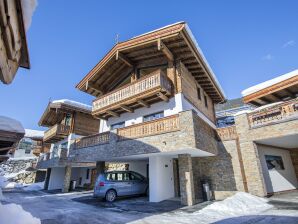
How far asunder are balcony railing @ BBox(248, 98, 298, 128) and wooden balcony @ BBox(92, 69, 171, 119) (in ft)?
19.5

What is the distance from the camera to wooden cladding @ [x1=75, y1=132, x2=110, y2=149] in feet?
48.0

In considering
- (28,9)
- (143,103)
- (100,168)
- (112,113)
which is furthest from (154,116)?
(28,9)

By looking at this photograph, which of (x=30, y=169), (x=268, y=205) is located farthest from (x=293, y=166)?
(x=30, y=169)

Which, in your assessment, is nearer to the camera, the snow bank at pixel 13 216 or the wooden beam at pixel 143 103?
the snow bank at pixel 13 216

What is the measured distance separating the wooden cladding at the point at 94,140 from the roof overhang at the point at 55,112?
8.02 metres

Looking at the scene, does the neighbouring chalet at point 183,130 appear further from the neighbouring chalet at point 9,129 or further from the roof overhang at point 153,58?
the neighbouring chalet at point 9,129

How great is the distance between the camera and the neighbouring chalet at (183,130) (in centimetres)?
1121

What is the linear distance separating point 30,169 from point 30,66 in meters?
37.5

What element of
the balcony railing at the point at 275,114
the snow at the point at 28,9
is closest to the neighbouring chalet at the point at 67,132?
the balcony railing at the point at 275,114

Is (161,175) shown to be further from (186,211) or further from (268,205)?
(268,205)

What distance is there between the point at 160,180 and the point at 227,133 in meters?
5.78

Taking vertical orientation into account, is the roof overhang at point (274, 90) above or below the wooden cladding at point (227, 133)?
above

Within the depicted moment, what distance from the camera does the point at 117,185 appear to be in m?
13.4

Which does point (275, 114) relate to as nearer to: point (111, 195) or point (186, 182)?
point (186, 182)
